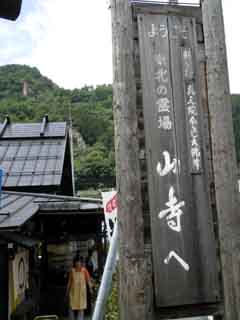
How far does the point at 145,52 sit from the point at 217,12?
911mm

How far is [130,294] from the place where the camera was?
10.5ft

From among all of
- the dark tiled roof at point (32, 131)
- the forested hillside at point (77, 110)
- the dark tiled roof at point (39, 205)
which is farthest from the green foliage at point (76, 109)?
the dark tiled roof at point (39, 205)

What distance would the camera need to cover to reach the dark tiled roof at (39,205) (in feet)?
23.9

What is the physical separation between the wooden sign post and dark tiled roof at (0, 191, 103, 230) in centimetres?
396

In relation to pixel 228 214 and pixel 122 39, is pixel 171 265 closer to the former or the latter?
pixel 228 214

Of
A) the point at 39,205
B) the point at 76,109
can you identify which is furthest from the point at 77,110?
the point at 39,205

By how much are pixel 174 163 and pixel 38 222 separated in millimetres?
7574

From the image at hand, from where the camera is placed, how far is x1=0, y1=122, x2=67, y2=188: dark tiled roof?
11656 mm

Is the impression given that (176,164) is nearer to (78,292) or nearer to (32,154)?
(78,292)

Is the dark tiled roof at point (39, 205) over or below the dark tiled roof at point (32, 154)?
below

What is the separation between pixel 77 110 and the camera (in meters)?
42.3

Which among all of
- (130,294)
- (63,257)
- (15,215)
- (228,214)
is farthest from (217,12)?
(63,257)

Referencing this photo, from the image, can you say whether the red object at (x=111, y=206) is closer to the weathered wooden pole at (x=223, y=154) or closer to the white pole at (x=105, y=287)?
the white pole at (x=105, y=287)

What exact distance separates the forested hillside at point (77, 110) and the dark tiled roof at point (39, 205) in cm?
2132
